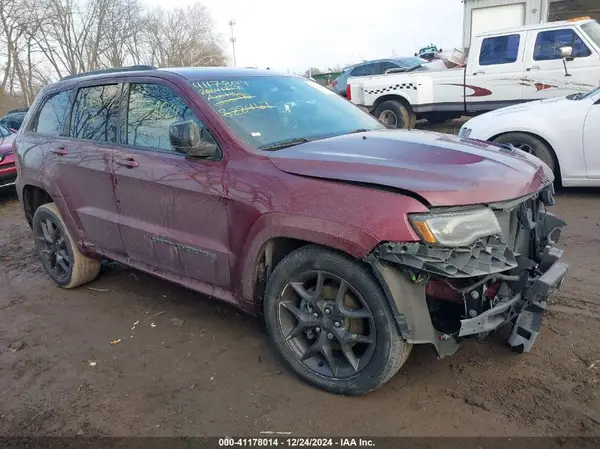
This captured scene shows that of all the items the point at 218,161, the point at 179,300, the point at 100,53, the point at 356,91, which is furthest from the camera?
the point at 100,53

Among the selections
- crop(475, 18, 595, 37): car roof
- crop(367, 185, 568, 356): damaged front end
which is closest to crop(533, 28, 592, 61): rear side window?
crop(475, 18, 595, 37): car roof

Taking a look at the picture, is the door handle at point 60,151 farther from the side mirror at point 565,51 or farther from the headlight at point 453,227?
the side mirror at point 565,51

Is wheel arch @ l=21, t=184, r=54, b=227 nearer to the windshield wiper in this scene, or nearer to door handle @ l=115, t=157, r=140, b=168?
door handle @ l=115, t=157, r=140, b=168

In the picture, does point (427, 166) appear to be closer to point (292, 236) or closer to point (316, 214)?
point (316, 214)

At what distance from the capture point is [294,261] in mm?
2789

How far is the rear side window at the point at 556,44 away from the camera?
28.2 feet

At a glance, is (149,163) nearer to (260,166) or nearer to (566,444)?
(260,166)

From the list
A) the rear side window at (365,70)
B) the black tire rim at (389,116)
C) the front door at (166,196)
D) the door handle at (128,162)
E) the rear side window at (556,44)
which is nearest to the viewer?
the front door at (166,196)

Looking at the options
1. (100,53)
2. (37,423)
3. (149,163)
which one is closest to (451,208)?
(149,163)

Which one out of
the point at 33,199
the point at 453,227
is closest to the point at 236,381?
the point at 453,227

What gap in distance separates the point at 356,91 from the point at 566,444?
33.6ft

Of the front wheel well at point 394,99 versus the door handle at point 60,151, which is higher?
the door handle at point 60,151

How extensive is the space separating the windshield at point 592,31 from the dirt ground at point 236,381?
6227 millimetres

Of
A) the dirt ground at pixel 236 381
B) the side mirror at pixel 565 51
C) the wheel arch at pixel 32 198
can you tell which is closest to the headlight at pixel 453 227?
the dirt ground at pixel 236 381
